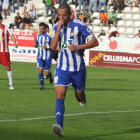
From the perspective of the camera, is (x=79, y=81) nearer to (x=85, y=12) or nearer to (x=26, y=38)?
(x=26, y=38)

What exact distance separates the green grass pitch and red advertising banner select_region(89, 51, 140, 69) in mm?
8969

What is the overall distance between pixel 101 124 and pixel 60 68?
65.4 inches

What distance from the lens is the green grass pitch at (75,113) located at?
26.6 ft

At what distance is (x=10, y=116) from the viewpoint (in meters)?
9.90

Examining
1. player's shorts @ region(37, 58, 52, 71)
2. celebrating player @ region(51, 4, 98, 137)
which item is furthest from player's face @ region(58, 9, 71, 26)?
player's shorts @ region(37, 58, 52, 71)

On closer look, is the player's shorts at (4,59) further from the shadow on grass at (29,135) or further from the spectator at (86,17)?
the spectator at (86,17)

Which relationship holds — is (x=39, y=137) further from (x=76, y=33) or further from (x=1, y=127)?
(x=76, y=33)

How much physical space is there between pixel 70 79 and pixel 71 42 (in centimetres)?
65

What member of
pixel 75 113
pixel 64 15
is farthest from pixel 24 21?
pixel 64 15

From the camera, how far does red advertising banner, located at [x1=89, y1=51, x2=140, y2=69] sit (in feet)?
89.1

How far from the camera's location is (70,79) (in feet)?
26.8

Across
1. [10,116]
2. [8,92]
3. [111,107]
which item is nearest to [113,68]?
[8,92]

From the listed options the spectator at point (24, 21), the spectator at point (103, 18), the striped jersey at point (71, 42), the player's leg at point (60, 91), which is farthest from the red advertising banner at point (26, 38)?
the player's leg at point (60, 91)

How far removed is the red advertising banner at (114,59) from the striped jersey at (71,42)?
62.6ft
